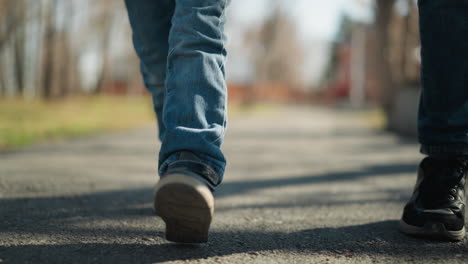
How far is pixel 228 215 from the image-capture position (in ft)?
6.01

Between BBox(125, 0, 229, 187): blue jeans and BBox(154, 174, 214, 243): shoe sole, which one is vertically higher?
BBox(125, 0, 229, 187): blue jeans

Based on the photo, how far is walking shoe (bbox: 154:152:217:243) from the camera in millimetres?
1139

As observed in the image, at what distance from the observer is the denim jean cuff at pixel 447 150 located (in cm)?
150

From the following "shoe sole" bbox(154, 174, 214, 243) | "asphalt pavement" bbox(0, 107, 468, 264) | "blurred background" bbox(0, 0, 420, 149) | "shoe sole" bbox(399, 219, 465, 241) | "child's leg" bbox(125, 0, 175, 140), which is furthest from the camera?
"blurred background" bbox(0, 0, 420, 149)

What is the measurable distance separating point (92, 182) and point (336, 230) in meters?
1.47

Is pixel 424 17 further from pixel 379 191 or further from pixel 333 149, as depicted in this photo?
pixel 333 149

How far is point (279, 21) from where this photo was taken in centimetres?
2606

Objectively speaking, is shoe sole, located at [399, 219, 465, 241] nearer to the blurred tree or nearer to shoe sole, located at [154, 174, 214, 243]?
shoe sole, located at [154, 174, 214, 243]

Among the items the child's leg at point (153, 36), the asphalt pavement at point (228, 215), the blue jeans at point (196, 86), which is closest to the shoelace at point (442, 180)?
the asphalt pavement at point (228, 215)

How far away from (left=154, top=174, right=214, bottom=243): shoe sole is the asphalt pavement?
0.33ft

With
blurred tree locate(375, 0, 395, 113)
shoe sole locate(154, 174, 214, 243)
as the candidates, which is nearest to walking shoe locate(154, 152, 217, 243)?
shoe sole locate(154, 174, 214, 243)

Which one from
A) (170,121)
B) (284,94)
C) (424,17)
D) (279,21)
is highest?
(279,21)

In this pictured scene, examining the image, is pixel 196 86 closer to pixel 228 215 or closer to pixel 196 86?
pixel 196 86

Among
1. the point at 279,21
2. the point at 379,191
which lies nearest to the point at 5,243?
the point at 379,191
